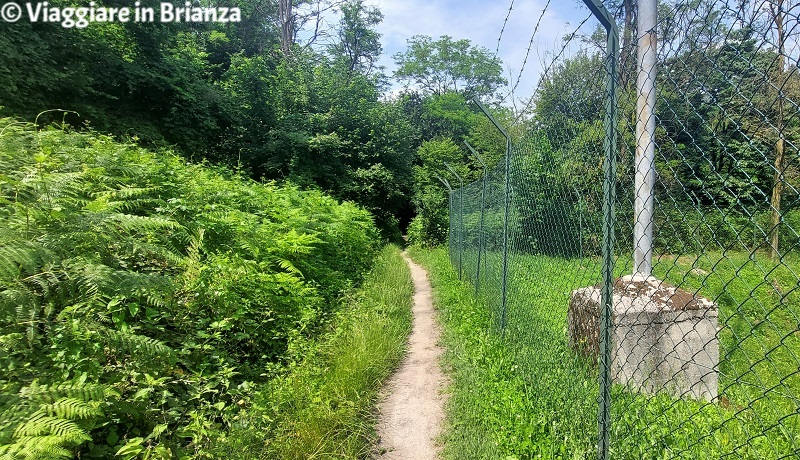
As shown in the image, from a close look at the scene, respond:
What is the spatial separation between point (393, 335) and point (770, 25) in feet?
13.2

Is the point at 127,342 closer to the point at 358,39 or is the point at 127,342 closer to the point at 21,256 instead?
the point at 21,256

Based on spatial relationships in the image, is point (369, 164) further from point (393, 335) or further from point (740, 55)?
point (740, 55)

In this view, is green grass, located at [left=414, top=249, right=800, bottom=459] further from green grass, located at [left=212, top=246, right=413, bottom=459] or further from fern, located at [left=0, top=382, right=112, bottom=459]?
fern, located at [left=0, top=382, right=112, bottom=459]

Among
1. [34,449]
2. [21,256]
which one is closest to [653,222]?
[34,449]

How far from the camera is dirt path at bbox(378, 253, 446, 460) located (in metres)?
2.75

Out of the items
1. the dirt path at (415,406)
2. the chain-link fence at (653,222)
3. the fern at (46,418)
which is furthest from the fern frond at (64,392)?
the chain-link fence at (653,222)

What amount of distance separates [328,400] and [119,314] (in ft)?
5.14

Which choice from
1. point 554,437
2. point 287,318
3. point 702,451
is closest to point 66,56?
point 287,318

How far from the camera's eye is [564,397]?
252cm

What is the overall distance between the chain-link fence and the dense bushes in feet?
7.27

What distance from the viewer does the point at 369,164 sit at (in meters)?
19.5

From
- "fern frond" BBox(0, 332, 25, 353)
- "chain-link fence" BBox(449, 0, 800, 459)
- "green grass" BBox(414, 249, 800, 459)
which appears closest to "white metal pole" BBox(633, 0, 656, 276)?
"chain-link fence" BBox(449, 0, 800, 459)

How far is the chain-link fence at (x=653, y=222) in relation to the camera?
1235mm

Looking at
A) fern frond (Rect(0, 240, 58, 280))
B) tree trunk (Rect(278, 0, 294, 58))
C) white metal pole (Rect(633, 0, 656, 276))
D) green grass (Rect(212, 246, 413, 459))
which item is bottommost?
green grass (Rect(212, 246, 413, 459))
